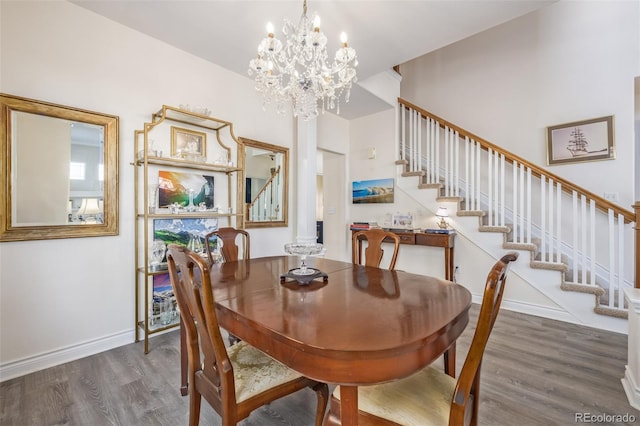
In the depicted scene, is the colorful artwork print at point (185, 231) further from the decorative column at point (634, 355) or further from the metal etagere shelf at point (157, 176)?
the decorative column at point (634, 355)

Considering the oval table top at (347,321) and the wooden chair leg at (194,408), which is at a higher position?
the oval table top at (347,321)

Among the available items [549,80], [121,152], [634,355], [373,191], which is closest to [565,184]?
[549,80]

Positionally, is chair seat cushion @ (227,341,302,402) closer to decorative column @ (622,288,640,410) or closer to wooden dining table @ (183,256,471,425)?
wooden dining table @ (183,256,471,425)

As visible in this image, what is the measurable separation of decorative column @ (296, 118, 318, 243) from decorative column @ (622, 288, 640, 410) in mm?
2891

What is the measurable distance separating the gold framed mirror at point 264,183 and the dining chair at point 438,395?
8.59 ft

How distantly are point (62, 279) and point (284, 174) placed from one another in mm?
2494

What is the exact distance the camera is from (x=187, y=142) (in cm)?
287

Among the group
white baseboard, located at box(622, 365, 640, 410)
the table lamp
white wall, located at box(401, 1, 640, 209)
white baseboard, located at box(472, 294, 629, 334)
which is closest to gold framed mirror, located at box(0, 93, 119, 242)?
the table lamp

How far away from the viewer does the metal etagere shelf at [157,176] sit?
243 cm

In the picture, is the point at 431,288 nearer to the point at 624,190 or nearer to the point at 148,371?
the point at 148,371

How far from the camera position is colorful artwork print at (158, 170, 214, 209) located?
2.69 meters

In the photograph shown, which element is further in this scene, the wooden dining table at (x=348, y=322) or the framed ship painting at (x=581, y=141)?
the framed ship painting at (x=581, y=141)

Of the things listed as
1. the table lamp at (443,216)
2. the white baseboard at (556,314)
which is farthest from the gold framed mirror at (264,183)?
the white baseboard at (556,314)

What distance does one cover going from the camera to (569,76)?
3529mm
